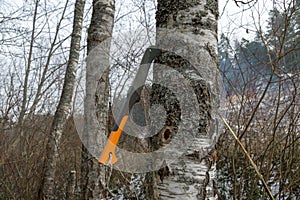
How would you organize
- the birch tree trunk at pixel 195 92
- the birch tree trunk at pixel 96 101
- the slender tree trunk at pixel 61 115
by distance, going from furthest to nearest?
the slender tree trunk at pixel 61 115 → the birch tree trunk at pixel 96 101 → the birch tree trunk at pixel 195 92

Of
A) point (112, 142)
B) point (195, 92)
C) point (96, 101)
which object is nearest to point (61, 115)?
point (96, 101)

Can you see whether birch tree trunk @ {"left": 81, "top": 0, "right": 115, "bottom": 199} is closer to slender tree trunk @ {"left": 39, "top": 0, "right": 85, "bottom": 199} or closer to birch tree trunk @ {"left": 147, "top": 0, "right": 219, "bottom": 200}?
slender tree trunk @ {"left": 39, "top": 0, "right": 85, "bottom": 199}

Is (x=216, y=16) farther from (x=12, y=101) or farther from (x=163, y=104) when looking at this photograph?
(x=12, y=101)

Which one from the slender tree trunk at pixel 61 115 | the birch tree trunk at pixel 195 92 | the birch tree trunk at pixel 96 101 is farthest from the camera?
the slender tree trunk at pixel 61 115

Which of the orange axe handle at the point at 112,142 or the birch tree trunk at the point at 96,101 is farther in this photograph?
the birch tree trunk at the point at 96,101

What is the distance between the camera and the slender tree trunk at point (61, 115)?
11.8ft

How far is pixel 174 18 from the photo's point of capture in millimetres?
1033

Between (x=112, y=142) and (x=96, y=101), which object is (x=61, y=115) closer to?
(x=96, y=101)

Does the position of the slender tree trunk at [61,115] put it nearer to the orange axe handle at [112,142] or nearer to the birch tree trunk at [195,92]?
the orange axe handle at [112,142]

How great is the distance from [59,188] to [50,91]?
1.85 m

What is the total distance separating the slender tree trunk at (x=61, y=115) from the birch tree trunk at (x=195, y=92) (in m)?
2.66

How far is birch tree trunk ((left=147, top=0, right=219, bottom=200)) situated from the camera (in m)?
0.95

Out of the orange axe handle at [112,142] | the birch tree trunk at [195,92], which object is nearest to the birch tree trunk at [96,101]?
the orange axe handle at [112,142]

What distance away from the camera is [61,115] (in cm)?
390
